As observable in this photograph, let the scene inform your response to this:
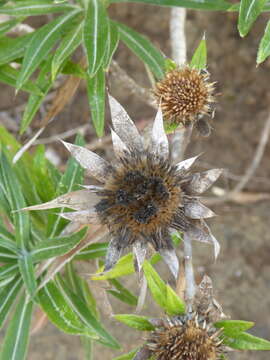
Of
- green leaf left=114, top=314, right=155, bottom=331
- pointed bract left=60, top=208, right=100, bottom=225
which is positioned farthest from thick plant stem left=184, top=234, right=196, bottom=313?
pointed bract left=60, top=208, right=100, bottom=225

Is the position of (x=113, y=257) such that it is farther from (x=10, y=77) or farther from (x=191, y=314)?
(x=10, y=77)

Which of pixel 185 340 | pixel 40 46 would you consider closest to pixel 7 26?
pixel 40 46

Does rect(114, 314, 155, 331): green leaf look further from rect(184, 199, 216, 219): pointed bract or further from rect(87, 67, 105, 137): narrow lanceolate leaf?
rect(87, 67, 105, 137): narrow lanceolate leaf

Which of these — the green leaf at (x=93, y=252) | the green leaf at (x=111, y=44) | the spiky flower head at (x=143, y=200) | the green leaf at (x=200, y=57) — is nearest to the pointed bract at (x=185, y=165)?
the spiky flower head at (x=143, y=200)

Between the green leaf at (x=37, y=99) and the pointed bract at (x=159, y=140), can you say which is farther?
the green leaf at (x=37, y=99)

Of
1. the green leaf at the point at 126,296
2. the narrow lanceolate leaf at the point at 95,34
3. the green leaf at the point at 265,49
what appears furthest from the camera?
the green leaf at the point at 126,296

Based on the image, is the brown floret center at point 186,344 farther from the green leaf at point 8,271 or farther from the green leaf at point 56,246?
the green leaf at point 8,271

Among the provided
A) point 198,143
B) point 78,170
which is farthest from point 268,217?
point 78,170
